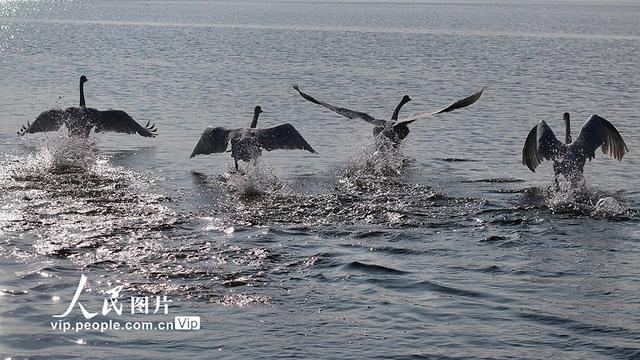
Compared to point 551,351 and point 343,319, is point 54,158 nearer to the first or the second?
point 343,319

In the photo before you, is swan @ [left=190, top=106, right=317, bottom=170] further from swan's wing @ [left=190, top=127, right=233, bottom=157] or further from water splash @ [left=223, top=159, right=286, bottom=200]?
water splash @ [left=223, top=159, right=286, bottom=200]

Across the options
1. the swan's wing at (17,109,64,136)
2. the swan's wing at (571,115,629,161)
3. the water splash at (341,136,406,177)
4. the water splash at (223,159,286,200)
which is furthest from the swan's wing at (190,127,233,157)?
the swan's wing at (571,115,629,161)

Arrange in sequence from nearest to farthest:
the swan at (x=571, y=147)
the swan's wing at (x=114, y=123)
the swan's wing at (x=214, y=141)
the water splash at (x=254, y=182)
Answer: the water splash at (x=254, y=182), the swan at (x=571, y=147), the swan's wing at (x=214, y=141), the swan's wing at (x=114, y=123)

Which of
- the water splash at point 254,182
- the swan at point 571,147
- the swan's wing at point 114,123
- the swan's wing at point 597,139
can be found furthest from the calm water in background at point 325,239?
the swan's wing at point 597,139

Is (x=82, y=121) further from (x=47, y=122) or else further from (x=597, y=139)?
(x=597, y=139)

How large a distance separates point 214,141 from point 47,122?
156 inches

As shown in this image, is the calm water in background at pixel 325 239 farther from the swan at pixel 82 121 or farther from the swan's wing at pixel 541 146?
the swan's wing at pixel 541 146

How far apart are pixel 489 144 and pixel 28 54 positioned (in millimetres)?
30392

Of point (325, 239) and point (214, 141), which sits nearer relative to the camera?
point (325, 239)

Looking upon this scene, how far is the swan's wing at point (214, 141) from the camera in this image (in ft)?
64.4

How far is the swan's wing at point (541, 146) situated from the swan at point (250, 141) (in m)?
3.80

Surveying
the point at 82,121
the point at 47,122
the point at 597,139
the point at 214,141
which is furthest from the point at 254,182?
the point at 47,122

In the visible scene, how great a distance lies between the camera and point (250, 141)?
61.4 feet

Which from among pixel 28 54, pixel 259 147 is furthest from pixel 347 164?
pixel 28 54
